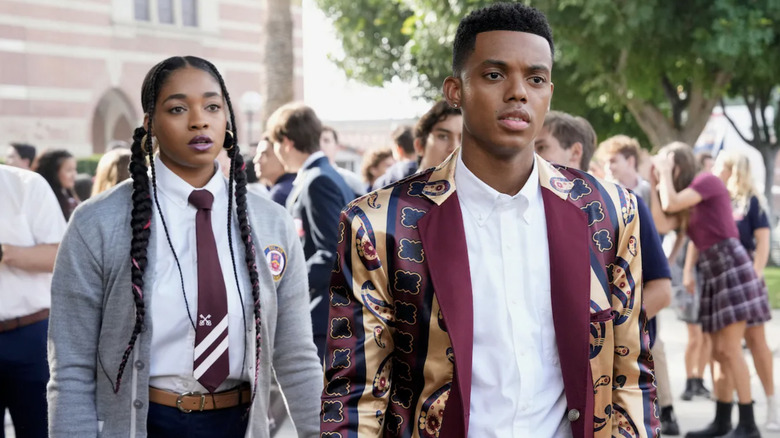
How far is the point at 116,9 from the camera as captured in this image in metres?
36.2

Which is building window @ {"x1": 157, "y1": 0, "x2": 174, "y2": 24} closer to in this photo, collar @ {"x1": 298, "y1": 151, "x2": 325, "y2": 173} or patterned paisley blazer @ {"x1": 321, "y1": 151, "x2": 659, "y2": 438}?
collar @ {"x1": 298, "y1": 151, "x2": 325, "y2": 173}

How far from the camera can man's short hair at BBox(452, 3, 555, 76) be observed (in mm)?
2580

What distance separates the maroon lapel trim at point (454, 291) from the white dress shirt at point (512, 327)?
0.14ft

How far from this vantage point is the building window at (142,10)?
121ft

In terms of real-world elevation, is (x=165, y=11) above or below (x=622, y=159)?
above

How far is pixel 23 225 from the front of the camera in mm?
4648

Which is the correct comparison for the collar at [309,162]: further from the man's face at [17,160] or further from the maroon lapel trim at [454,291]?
the man's face at [17,160]

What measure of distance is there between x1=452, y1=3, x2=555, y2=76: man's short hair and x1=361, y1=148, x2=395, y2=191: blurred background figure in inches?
397

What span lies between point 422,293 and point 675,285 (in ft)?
22.4

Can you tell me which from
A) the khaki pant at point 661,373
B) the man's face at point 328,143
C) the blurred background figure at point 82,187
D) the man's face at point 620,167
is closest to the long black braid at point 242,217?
the man's face at point 620,167

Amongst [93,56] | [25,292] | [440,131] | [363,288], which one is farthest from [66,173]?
[93,56]

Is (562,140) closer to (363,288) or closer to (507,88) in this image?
(507,88)

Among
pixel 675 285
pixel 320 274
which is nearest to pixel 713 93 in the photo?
pixel 675 285

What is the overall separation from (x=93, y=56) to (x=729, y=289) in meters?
31.3
